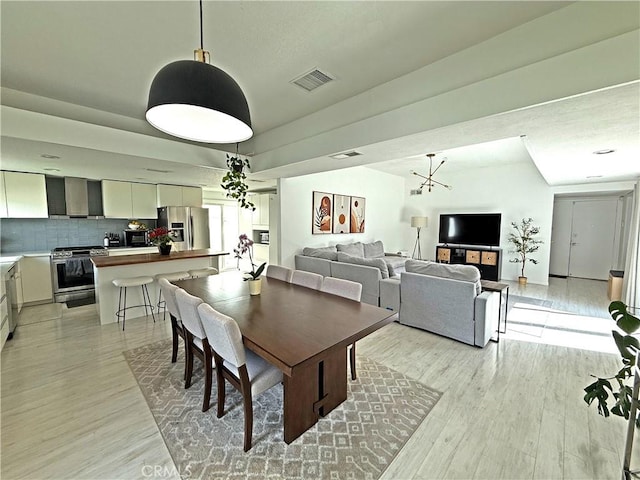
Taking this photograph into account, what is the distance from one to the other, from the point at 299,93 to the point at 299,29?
1045 millimetres

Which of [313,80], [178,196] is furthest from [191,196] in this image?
[313,80]

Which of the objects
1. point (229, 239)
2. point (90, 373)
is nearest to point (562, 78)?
point (90, 373)

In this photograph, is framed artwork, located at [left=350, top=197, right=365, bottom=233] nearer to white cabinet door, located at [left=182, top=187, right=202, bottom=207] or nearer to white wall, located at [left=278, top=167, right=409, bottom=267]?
white wall, located at [left=278, top=167, right=409, bottom=267]

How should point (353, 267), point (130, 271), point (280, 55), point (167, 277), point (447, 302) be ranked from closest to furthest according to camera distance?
point (280, 55) < point (447, 302) < point (167, 277) < point (130, 271) < point (353, 267)

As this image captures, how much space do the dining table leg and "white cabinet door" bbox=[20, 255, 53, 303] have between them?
528cm

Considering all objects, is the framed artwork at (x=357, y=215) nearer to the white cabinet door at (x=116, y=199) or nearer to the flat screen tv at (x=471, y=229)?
the flat screen tv at (x=471, y=229)

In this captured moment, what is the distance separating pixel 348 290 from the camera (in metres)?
2.56

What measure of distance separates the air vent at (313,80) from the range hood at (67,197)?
498 centimetres

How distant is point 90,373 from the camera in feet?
8.57

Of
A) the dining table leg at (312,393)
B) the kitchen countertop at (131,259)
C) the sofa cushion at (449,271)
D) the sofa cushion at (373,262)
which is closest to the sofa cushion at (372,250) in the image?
the sofa cushion at (373,262)

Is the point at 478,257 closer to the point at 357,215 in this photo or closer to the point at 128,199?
the point at 357,215

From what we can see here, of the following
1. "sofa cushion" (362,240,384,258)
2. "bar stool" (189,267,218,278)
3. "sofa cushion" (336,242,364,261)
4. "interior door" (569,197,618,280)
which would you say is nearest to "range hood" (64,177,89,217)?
"bar stool" (189,267,218,278)

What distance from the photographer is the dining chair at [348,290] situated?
2508mm

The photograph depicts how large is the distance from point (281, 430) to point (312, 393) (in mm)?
344
